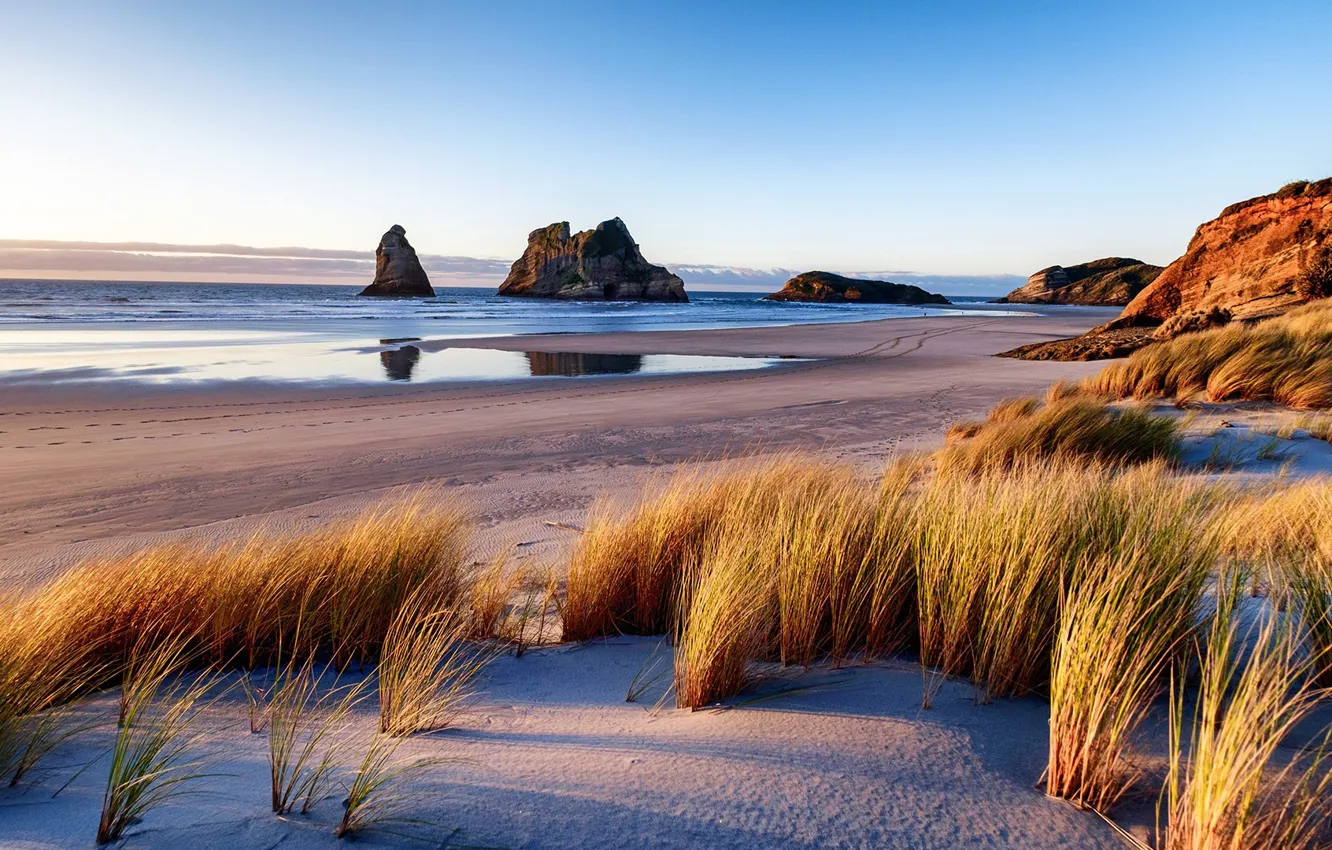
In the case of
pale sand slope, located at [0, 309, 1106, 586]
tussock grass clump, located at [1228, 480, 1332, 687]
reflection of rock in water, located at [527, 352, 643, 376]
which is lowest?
pale sand slope, located at [0, 309, 1106, 586]

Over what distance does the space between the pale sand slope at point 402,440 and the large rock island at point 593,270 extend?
83951mm

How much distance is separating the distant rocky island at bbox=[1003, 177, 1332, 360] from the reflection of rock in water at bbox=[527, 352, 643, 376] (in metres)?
11.2

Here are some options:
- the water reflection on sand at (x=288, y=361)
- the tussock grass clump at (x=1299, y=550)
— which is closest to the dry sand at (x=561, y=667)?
the tussock grass clump at (x=1299, y=550)

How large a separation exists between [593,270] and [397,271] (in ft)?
96.0

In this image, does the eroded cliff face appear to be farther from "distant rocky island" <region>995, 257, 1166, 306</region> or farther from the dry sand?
"distant rocky island" <region>995, 257, 1166, 306</region>

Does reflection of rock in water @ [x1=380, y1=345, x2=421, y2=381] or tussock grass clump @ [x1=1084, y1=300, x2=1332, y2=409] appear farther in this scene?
reflection of rock in water @ [x1=380, y1=345, x2=421, y2=381]

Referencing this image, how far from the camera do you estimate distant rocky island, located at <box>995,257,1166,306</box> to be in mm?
85438

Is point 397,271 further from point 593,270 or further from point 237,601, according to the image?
point 237,601

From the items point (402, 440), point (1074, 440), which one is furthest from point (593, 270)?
point (1074, 440)

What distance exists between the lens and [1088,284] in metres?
91.2

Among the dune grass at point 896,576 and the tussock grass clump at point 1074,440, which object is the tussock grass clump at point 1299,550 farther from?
the tussock grass clump at point 1074,440

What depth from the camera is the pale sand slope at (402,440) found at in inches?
250

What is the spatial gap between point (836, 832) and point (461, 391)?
13.5 meters

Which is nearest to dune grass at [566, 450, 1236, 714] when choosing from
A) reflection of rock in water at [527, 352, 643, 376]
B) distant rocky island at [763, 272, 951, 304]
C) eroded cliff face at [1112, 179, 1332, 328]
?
reflection of rock in water at [527, 352, 643, 376]
